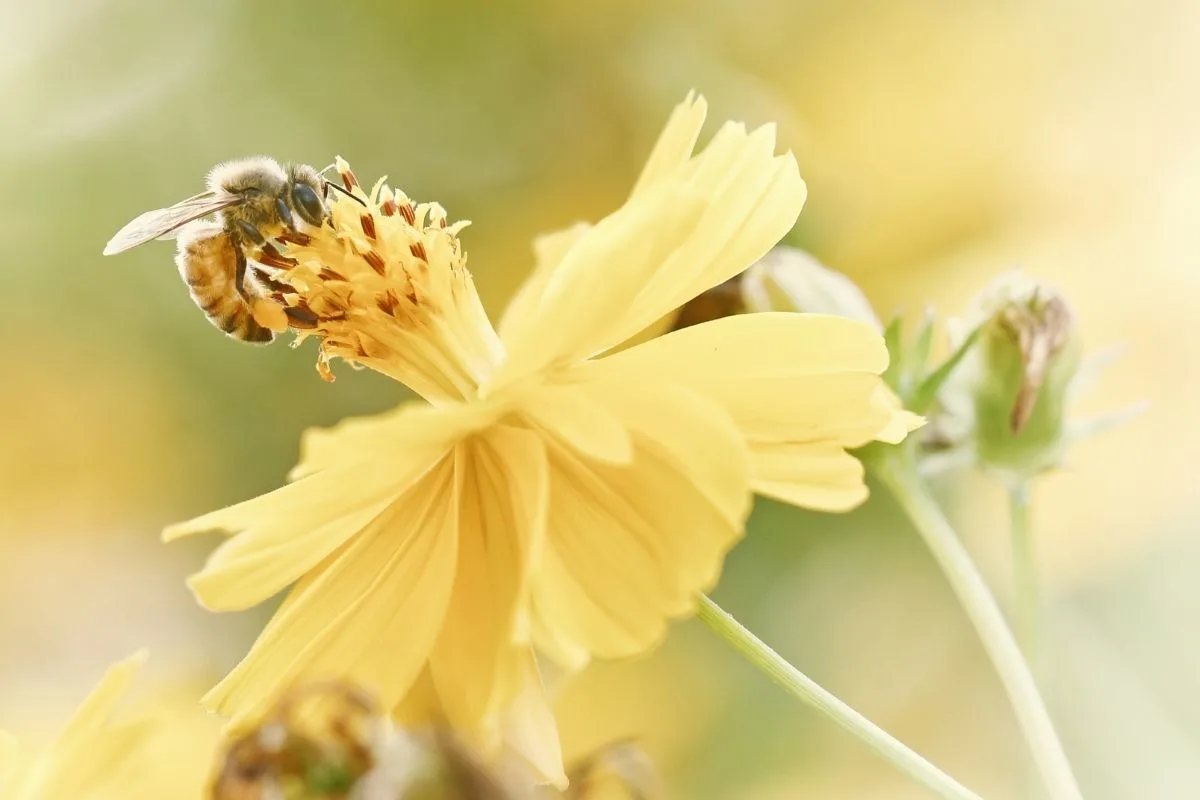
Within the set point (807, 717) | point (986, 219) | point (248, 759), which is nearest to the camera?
point (248, 759)

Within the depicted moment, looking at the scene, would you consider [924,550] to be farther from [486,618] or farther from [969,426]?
[486,618]

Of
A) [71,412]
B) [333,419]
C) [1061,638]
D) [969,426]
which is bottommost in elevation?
[1061,638]

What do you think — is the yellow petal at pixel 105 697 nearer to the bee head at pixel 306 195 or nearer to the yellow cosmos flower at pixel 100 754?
the yellow cosmos flower at pixel 100 754

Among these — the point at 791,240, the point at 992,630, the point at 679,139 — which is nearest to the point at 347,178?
the point at 679,139

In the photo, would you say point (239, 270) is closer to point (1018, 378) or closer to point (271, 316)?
point (271, 316)

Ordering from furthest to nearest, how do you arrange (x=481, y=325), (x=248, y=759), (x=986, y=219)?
(x=986, y=219)
(x=481, y=325)
(x=248, y=759)

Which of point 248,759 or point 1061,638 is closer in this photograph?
point 248,759

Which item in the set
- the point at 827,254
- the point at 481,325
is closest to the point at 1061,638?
the point at 827,254
